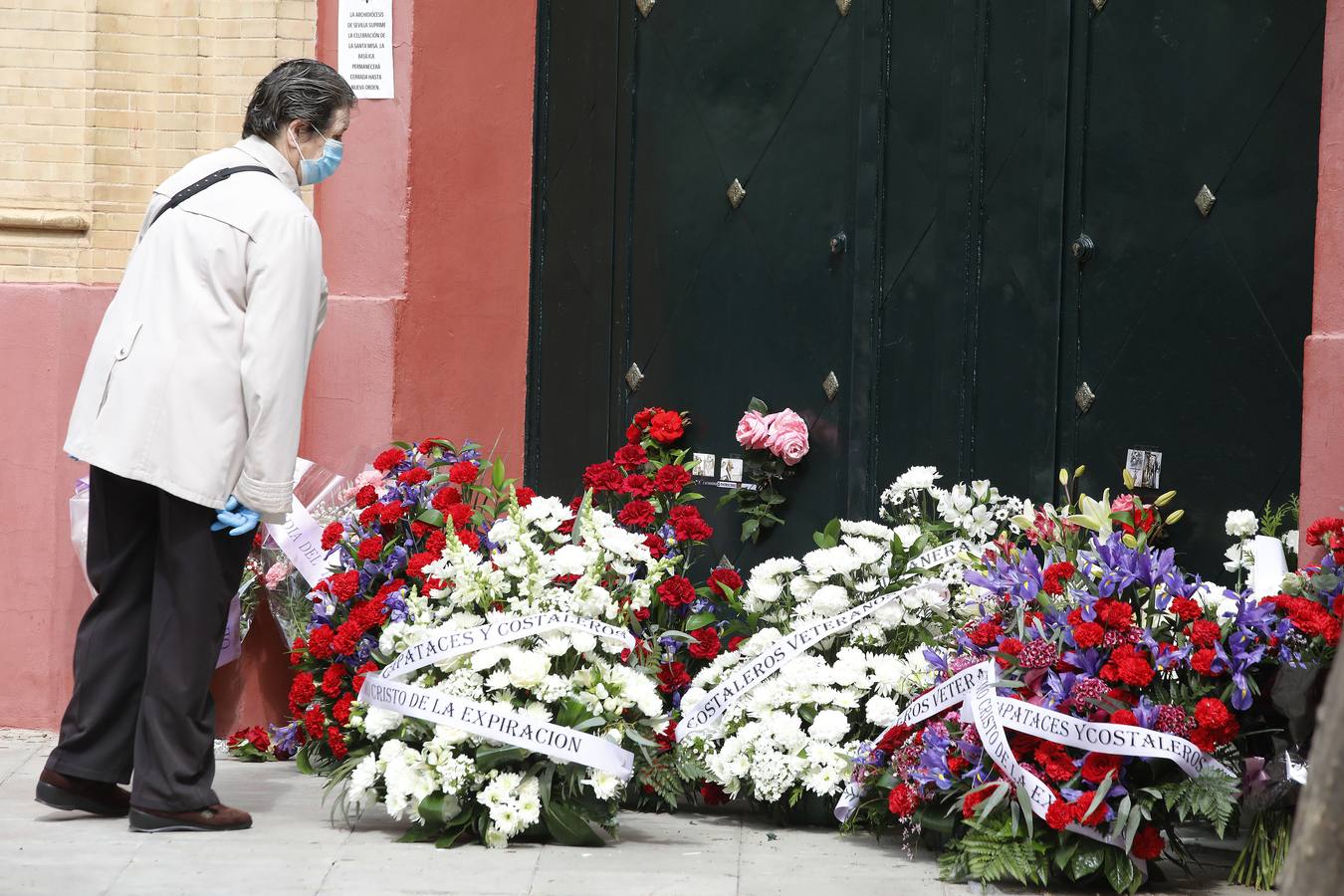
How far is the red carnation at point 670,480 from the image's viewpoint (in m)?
5.28

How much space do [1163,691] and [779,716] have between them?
3.56 ft

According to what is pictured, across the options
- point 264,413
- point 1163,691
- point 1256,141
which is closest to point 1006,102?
point 1256,141

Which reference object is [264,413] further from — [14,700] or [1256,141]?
[1256,141]

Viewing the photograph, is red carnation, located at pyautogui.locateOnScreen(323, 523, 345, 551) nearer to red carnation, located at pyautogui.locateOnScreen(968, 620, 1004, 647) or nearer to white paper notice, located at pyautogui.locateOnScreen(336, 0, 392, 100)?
white paper notice, located at pyautogui.locateOnScreen(336, 0, 392, 100)

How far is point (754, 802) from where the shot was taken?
5.12 metres

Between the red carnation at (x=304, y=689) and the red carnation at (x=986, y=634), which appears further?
the red carnation at (x=304, y=689)

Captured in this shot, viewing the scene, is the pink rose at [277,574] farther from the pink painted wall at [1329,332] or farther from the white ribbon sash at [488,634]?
the pink painted wall at [1329,332]

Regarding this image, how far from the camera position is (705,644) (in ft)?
16.8

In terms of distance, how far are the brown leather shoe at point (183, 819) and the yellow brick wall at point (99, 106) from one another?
225cm

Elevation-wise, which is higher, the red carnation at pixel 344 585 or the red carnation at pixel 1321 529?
the red carnation at pixel 1321 529

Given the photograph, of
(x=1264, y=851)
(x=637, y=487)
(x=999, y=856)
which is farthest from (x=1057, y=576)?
(x=637, y=487)

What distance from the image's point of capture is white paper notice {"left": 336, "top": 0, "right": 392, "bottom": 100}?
Result: 19.7ft

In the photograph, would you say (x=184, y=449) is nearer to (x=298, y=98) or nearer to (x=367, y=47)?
(x=298, y=98)

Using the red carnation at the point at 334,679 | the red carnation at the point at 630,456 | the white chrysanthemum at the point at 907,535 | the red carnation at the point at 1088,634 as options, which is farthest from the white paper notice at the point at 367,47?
the red carnation at the point at 1088,634
